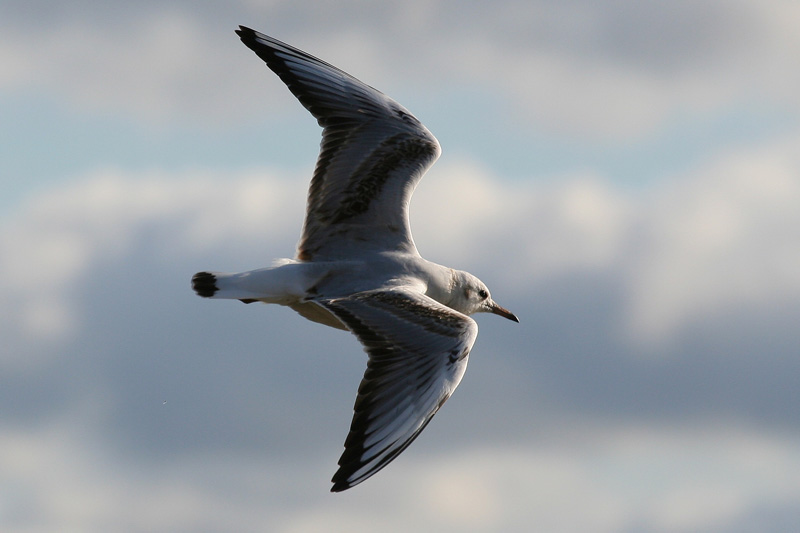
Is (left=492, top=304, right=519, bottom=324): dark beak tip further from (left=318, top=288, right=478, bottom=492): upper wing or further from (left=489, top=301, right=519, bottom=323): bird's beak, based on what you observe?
(left=318, top=288, right=478, bottom=492): upper wing

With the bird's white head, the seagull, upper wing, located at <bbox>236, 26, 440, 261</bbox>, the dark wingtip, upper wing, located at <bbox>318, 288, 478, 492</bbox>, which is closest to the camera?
upper wing, located at <bbox>318, 288, 478, 492</bbox>

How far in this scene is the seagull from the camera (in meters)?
12.6

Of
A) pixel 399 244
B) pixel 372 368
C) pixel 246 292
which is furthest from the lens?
pixel 399 244

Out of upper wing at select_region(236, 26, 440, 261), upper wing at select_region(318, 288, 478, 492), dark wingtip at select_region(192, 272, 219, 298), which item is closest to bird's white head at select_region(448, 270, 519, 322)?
upper wing at select_region(236, 26, 440, 261)

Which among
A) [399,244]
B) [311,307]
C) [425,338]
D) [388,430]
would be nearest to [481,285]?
[399,244]

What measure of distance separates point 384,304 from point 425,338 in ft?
2.90

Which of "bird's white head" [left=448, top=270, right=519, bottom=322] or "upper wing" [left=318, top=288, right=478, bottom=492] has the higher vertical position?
"bird's white head" [left=448, top=270, right=519, bottom=322]

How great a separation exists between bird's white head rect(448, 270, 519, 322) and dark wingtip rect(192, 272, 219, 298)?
3.68 m

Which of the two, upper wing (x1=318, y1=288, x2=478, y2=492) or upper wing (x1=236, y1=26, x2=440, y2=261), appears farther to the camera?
upper wing (x1=236, y1=26, x2=440, y2=261)

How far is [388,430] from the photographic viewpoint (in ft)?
40.5

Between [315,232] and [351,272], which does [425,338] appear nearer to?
[351,272]

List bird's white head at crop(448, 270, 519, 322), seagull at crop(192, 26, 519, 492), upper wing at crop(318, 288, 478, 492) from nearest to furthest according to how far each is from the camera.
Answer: upper wing at crop(318, 288, 478, 492) → seagull at crop(192, 26, 519, 492) → bird's white head at crop(448, 270, 519, 322)

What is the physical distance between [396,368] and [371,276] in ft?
8.58

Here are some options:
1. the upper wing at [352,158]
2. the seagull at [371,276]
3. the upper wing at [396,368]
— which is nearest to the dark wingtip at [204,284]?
the seagull at [371,276]
